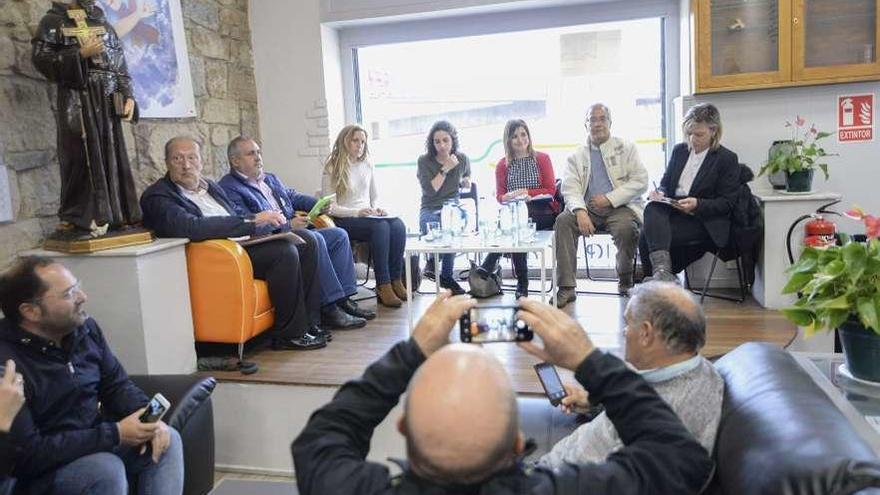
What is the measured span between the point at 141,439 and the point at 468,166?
3.05m

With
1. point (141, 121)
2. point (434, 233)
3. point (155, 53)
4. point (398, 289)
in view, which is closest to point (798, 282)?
point (434, 233)

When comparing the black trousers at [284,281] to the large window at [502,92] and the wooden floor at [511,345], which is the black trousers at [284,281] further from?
the large window at [502,92]

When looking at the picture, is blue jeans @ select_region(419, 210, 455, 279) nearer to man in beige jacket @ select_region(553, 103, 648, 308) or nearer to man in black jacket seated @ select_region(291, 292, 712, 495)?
man in beige jacket @ select_region(553, 103, 648, 308)

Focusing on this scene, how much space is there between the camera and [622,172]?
163 inches

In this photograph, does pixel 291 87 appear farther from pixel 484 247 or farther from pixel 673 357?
pixel 673 357

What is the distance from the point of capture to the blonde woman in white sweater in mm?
4266

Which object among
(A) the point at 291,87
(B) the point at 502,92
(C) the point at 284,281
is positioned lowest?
(C) the point at 284,281

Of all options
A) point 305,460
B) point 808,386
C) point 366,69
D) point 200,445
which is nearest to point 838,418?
point 808,386

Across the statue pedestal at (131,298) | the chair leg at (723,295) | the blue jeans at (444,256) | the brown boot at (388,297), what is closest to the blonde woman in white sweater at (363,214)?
the brown boot at (388,297)

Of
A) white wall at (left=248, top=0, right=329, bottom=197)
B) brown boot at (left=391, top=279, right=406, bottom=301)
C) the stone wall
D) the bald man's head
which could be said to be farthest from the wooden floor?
the bald man's head

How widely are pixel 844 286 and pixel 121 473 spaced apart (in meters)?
1.91

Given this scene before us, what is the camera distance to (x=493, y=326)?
117 cm

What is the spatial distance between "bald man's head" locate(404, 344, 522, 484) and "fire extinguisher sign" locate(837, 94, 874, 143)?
13.3ft

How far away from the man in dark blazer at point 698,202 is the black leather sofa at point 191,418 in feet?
7.97
